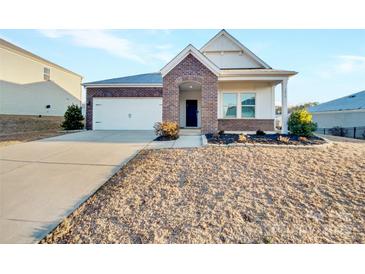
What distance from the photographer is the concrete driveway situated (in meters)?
3.50

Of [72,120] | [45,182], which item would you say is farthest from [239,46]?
[45,182]

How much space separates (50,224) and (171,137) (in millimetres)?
6851

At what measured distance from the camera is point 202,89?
36.0 feet

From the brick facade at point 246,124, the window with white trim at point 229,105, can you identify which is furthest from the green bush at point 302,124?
the window with white trim at point 229,105

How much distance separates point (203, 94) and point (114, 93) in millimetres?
7830

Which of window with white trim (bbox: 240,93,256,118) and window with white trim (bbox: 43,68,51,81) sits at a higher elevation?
window with white trim (bbox: 43,68,51,81)

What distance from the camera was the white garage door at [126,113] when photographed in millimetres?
15391

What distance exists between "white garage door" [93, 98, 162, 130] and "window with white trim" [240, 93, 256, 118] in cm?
594

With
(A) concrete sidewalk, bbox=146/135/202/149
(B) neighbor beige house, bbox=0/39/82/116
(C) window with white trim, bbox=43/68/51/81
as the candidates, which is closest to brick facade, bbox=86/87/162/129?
(B) neighbor beige house, bbox=0/39/82/116

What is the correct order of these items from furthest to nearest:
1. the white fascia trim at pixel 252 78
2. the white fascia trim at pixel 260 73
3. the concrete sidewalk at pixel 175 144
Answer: the white fascia trim at pixel 252 78
the white fascia trim at pixel 260 73
the concrete sidewalk at pixel 175 144

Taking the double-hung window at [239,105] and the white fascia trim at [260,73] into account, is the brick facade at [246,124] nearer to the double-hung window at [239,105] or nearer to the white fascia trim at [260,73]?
the double-hung window at [239,105]

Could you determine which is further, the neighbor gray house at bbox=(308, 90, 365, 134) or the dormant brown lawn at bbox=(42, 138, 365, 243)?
the neighbor gray house at bbox=(308, 90, 365, 134)

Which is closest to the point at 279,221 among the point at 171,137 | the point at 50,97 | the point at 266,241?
the point at 266,241

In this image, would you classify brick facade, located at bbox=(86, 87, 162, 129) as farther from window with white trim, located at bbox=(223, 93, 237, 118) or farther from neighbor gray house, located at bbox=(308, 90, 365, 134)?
neighbor gray house, located at bbox=(308, 90, 365, 134)
